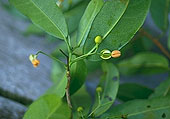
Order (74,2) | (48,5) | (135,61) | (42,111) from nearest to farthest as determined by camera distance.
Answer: (42,111), (48,5), (74,2), (135,61)

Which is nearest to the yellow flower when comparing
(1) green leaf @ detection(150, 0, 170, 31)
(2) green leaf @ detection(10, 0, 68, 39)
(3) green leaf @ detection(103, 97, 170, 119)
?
(2) green leaf @ detection(10, 0, 68, 39)

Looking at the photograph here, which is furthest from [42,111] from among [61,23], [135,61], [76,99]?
[135,61]

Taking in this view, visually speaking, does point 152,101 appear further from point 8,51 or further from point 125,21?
point 8,51

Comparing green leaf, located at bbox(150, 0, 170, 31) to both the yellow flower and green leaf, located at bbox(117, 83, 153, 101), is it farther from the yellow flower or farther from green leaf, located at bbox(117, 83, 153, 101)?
the yellow flower

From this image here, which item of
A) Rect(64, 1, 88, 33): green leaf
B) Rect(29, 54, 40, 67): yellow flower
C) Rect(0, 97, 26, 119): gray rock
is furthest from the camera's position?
Rect(64, 1, 88, 33): green leaf

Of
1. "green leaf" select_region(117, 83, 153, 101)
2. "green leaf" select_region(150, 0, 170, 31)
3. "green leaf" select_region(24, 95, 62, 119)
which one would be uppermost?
"green leaf" select_region(24, 95, 62, 119)

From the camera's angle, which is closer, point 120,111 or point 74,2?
point 120,111
